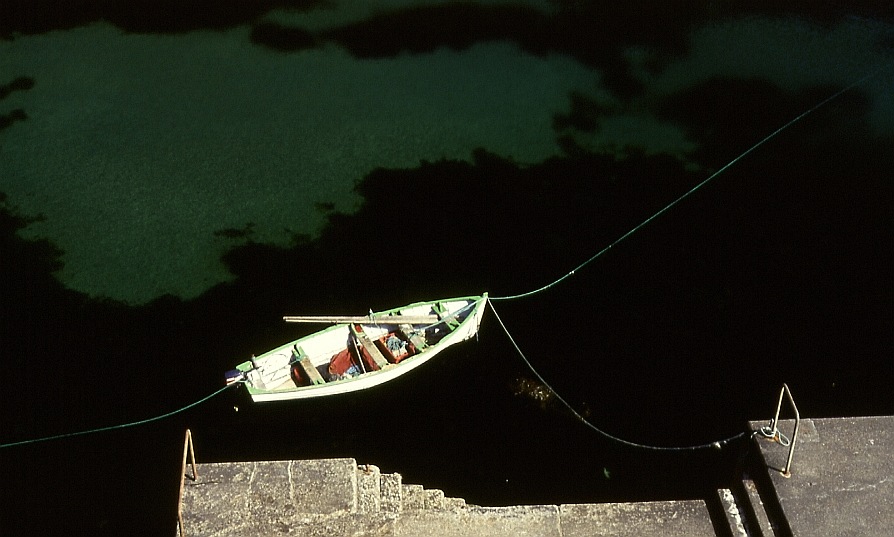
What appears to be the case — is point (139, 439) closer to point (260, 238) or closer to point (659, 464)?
point (260, 238)

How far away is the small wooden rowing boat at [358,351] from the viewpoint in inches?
386

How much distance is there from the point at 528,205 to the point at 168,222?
5.53 meters

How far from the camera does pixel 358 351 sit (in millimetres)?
10297

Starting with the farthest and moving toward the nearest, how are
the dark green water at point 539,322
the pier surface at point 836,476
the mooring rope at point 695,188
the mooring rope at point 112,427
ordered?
the mooring rope at point 695,188 < the mooring rope at point 112,427 < the dark green water at point 539,322 < the pier surface at point 836,476

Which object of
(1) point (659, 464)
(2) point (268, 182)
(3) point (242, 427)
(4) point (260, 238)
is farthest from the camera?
(2) point (268, 182)

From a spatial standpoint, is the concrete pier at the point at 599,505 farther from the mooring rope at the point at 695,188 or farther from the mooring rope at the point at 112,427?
the mooring rope at the point at 695,188

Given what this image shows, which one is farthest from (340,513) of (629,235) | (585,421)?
(629,235)

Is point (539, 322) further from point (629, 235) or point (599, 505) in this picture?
point (599, 505)

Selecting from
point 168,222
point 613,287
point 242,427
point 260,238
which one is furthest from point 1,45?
point 613,287

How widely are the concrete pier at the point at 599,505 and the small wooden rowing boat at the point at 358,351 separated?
3.20 m

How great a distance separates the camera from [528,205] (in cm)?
1243

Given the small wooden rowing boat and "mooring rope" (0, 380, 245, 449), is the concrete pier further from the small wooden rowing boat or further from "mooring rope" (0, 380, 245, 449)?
"mooring rope" (0, 380, 245, 449)

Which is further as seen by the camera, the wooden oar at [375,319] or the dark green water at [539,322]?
the wooden oar at [375,319]

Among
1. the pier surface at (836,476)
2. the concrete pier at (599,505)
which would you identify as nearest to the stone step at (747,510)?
the concrete pier at (599,505)
